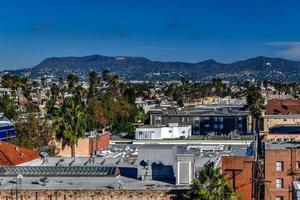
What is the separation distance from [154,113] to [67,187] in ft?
316

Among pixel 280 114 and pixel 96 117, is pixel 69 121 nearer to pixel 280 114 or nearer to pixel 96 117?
pixel 96 117

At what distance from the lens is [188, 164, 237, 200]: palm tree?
4025 centimetres

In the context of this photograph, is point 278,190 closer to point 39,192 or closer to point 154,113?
point 39,192

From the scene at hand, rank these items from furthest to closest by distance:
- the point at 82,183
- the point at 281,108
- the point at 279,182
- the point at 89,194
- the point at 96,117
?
the point at 281,108
the point at 96,117
the point at 279,182
the point at 82,183
the point at 89,194

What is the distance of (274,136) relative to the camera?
106500 millimetres

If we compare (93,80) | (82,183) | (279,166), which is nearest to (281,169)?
(279,166)

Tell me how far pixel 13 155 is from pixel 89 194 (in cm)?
1400

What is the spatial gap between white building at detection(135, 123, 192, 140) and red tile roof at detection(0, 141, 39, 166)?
47.2m

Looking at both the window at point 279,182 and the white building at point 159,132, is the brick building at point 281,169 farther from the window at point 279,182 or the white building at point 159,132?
the white building at point 159,132

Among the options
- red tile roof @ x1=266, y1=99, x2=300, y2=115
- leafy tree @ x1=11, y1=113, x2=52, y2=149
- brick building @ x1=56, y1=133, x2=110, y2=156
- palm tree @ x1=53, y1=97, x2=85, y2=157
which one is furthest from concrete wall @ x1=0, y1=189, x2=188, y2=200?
red tile roof @ x1=266, y1=99, x2=300, y2=115

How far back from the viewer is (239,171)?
54469 mm

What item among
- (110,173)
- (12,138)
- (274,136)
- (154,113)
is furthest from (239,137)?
(110,173)

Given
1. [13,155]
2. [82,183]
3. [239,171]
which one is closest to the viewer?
[82,183]

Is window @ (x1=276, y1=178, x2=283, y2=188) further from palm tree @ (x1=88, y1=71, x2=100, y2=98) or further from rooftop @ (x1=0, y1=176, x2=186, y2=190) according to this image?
palm tree @ (x1=88, y1=71, x2=100, y2=98)
